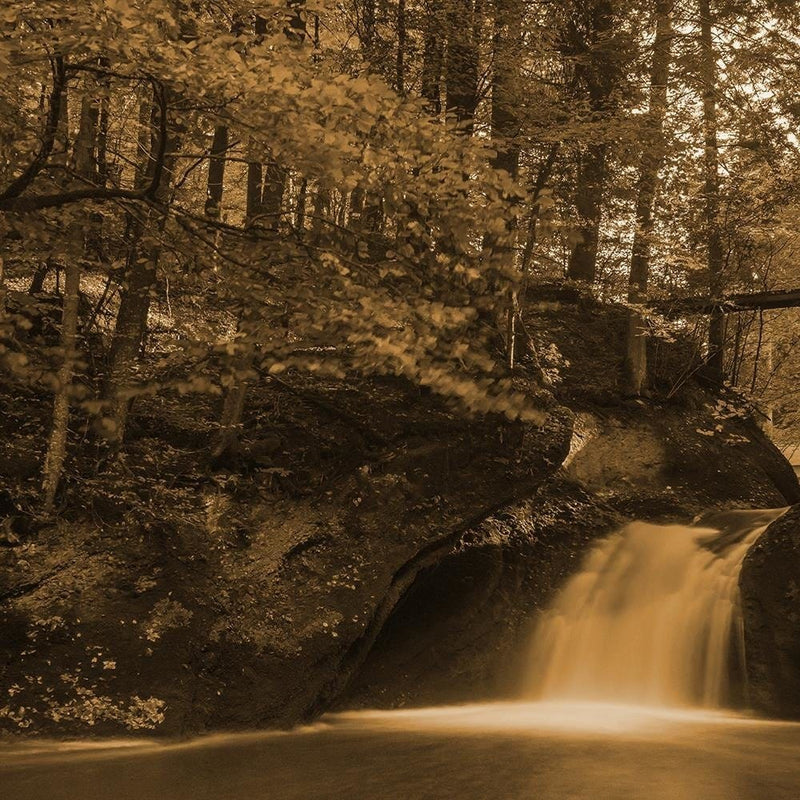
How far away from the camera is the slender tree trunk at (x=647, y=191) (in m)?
11.5

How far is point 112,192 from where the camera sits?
5.16m

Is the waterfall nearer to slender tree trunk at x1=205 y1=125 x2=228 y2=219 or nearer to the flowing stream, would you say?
the flowing stream

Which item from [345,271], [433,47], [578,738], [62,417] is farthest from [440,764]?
[433,47]

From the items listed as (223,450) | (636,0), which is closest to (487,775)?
(223,450)

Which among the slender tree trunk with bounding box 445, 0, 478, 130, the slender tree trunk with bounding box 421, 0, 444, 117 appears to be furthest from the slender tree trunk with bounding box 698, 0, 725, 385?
the slender tree trunk with bounding box 421, 0, 444, 117

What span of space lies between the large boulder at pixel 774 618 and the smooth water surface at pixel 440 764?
1.31 feet

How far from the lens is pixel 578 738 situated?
739 cm

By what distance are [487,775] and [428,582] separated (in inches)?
148

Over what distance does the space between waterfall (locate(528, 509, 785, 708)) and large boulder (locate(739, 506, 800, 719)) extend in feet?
1.07

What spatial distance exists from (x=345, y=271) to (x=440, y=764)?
3.91 m

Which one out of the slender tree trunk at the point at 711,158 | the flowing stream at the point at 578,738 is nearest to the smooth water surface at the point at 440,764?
the flowing stream at the point at 578,738

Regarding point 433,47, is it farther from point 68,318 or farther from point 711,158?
point 68,318

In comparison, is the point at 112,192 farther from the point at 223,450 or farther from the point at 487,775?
the point at 487,775

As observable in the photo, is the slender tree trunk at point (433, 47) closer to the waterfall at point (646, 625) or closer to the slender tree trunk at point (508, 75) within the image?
the slender tree trunk at point (508, 75)
